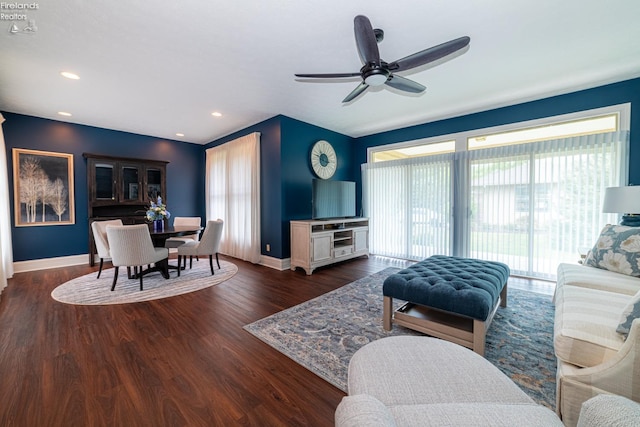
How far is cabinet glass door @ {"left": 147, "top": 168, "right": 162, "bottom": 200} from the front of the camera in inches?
211

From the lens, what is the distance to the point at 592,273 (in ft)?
7.23

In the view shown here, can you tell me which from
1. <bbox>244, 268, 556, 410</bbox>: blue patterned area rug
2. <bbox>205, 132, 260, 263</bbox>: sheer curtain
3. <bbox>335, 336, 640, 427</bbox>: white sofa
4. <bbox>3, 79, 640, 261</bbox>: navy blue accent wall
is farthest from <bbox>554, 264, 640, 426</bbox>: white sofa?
<bbox>205, 132, 260, 263</bbox>: sheer curtain

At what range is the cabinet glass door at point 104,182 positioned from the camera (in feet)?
15.6

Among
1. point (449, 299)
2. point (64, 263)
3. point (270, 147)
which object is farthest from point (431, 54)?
point (64, 263)

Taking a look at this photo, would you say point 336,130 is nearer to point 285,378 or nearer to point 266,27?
point 266,27

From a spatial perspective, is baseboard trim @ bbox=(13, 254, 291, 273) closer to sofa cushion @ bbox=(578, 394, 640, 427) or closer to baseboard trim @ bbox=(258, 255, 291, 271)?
baseboard trim @ bbox=(258, 255, 291, 271)

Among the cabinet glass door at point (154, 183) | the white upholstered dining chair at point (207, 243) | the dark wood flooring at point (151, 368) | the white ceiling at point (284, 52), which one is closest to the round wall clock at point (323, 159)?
the white ceiling at point (284, 52)

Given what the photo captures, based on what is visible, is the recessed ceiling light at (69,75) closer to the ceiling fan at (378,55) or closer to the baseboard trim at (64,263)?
Answer: the ceiling fan at (378,55)

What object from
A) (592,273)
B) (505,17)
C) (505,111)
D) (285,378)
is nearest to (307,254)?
(285,378)

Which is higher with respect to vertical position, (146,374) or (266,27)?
(266,27)

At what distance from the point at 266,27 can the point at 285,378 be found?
2.74 metres

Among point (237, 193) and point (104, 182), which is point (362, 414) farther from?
point (104, 182)

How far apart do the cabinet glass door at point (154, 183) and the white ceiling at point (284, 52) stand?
1.59 metres

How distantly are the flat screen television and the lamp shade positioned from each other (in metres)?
3.47
